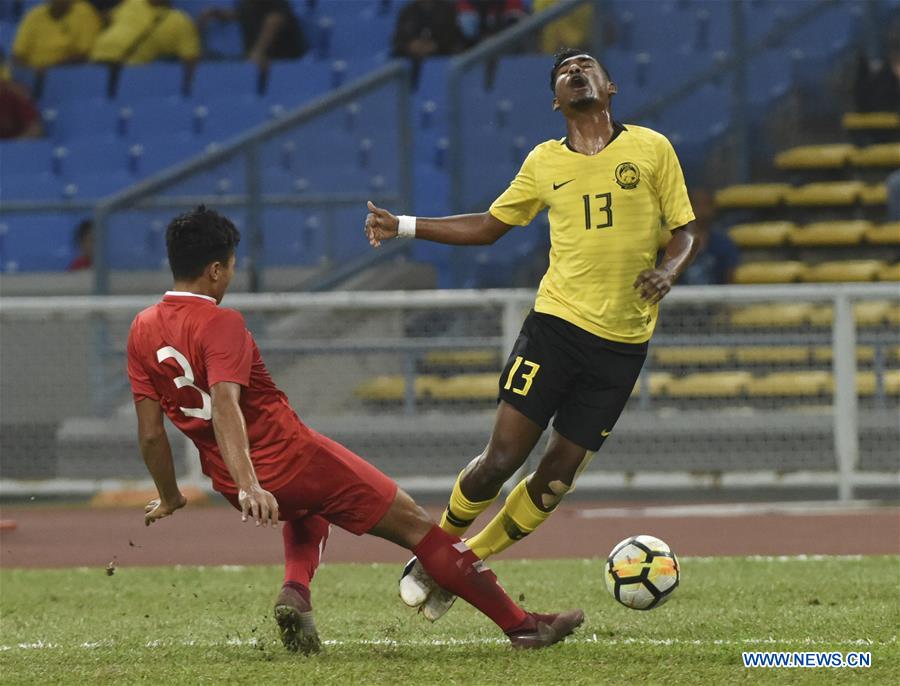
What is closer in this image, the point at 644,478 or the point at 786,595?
the point at 786,595

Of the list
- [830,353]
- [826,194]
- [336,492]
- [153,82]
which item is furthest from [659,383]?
[153,82]

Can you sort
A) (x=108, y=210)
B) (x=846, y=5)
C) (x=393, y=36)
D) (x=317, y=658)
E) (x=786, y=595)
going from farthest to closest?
1. (x=393, y=36)
2. (x=846, y=5)
3. (x=108, y=210)
4. (x=786, y=595)
5. (x=317, y=658)

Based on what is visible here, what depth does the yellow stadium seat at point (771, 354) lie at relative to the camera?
1235 centimetres

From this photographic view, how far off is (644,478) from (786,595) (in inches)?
194

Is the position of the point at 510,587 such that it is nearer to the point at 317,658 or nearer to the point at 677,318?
the point at 317,658

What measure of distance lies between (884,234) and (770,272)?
110cm

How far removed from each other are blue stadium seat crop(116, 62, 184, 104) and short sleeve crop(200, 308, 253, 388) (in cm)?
1305

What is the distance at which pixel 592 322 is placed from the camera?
6762 millimetres

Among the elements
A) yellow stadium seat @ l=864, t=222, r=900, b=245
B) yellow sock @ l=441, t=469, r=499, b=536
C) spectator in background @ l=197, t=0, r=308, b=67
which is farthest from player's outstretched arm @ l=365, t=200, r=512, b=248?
spectator in background @ l=197, t=0, r=308, b=67

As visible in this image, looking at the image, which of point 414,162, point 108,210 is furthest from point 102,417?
point 414,162

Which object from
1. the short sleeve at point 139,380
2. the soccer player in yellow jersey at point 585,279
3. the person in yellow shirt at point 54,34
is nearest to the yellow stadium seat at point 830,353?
the soccer player in yellow jersey at point 585,279

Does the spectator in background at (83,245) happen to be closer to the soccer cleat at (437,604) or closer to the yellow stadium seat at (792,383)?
the yellow stadium seat at (792,383)

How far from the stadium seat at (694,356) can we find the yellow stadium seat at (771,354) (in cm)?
10

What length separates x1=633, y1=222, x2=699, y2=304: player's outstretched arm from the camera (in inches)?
251
